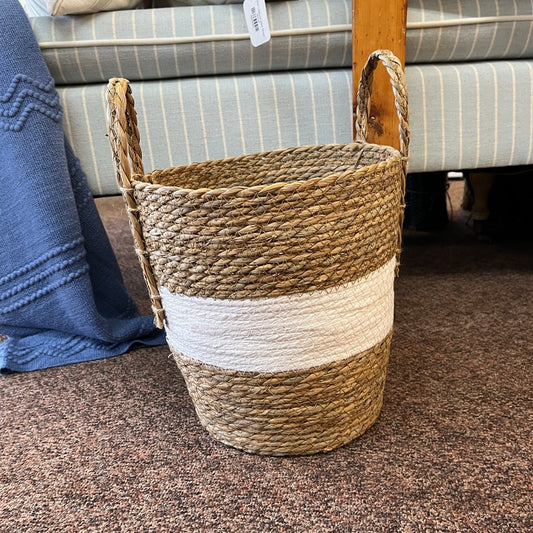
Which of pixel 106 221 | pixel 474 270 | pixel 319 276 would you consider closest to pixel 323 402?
pixel 319 276

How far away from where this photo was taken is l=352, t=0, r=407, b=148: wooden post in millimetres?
824

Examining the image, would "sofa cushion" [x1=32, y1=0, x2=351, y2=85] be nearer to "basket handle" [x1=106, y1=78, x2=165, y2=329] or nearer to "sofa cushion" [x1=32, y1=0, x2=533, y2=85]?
"sofa cushion" [x1=32, y1=0, x2=533, y2=85]

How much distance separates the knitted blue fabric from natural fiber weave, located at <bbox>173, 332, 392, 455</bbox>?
1.00ft

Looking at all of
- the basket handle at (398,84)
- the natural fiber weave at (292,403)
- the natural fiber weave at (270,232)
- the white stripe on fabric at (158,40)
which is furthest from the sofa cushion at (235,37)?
the natural fiber weave at (292,403)

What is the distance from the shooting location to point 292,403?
59 cm

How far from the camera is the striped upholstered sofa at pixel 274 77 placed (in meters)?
0.88

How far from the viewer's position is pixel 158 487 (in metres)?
0.57

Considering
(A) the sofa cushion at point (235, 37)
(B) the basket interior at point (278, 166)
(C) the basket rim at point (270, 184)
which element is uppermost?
(A) the sofa cushion at point (235, 37)

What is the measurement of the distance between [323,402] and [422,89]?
58cm

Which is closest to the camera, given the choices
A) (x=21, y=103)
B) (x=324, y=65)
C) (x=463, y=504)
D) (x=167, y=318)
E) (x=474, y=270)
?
(x=463, y=504)

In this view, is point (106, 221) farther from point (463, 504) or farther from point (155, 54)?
point (463, 504)

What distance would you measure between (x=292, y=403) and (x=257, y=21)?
1.95ft

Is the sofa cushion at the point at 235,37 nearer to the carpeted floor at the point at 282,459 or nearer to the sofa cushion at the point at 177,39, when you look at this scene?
the sofa cushion at the point at 177,39

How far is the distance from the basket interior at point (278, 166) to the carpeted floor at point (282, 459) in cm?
29
